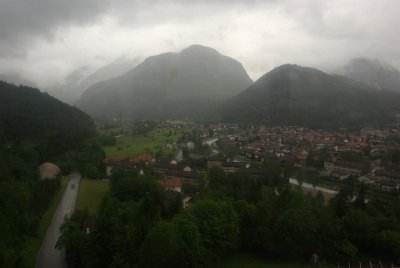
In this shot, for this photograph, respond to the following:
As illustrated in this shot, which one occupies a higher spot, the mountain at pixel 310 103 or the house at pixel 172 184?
the mountain at pixel 310 103

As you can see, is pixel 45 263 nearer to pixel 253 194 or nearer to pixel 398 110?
pixel 253 194

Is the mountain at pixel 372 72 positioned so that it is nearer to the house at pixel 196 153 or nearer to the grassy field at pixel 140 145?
the grassy field at pixel 140 145

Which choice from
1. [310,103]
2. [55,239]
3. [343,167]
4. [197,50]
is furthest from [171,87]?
[55,239]

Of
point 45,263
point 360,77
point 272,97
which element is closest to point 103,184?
point 45,263

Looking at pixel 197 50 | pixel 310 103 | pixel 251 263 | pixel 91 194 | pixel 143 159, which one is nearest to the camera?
pixel 251 263

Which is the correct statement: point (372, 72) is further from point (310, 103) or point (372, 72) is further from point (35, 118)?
point (35, 118)

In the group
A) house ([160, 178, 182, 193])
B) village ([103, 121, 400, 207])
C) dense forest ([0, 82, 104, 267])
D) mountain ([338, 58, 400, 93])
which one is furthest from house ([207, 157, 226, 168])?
mountain ([338, 58, 400, 93])

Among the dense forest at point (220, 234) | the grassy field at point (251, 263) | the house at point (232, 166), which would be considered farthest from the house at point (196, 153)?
the grassy field at point (251, 263)
